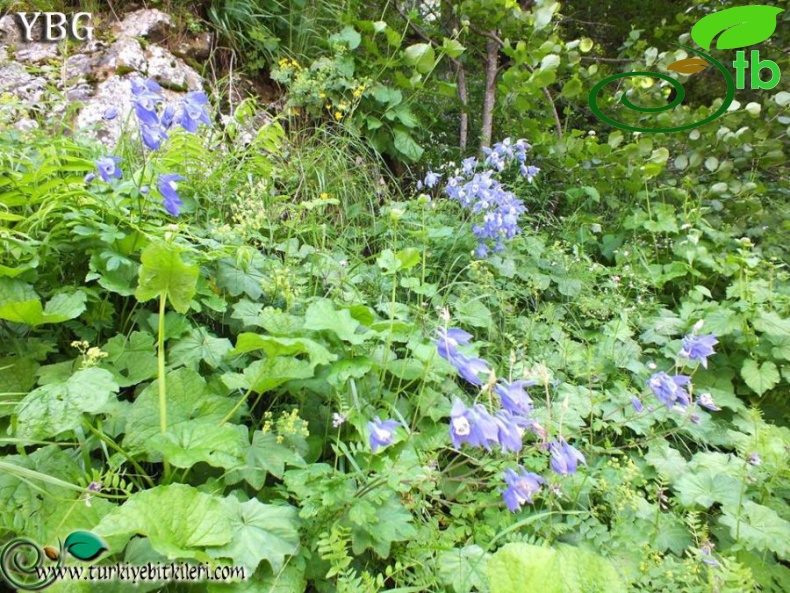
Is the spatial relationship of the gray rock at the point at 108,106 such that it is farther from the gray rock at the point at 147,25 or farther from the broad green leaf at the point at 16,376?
the broad green leaf at the point at 16,376

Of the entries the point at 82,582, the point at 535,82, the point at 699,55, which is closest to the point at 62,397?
the point at 82,582

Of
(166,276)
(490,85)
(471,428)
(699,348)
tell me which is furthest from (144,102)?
(490,85)

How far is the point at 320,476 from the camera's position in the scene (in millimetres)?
1081

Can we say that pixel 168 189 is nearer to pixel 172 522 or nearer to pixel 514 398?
pixel 172 522

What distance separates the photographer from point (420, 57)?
3.21m

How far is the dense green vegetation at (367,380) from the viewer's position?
3.13 feet

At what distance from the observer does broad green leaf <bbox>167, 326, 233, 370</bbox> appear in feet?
4.20

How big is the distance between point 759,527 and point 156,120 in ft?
6.19

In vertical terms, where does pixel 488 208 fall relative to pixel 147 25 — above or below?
below

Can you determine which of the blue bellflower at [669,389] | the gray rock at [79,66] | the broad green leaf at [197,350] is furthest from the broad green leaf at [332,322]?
the gray rock at [79,66]

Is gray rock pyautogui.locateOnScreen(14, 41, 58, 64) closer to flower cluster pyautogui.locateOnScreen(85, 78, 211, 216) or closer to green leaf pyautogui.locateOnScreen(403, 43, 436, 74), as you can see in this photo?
flower cluster pyautogui.locateOnScreen(85, 78, 211, 216)

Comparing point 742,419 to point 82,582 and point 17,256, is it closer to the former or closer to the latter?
point 82,582

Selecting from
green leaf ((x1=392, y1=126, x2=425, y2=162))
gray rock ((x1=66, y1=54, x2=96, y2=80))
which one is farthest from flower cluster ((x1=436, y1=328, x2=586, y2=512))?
gray rock ((x1=66, y1=54, x2=96, y2=80))

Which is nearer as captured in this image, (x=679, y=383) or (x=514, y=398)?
(x=514, y=398)
